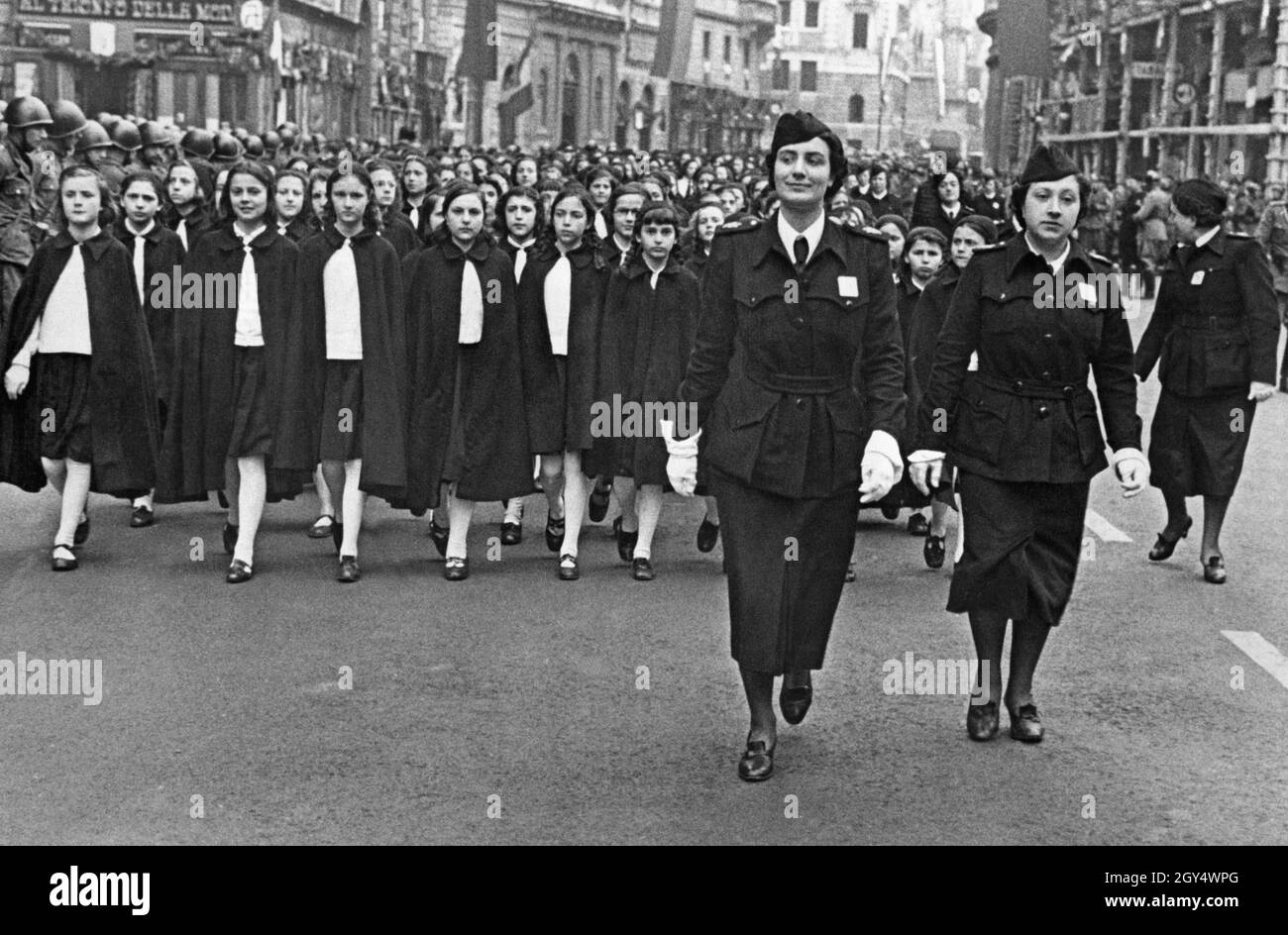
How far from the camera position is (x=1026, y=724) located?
622 cm

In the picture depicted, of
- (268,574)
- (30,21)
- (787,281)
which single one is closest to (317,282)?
(268,574)

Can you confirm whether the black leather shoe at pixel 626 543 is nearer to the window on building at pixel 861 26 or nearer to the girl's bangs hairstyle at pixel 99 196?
the girl's bangs hairstyle at pixel 99 196

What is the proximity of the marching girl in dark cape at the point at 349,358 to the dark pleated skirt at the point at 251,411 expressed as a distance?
76mm

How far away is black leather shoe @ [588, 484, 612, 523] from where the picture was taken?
10492 mm

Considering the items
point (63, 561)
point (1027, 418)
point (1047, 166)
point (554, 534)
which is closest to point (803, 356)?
point (1027, 418)

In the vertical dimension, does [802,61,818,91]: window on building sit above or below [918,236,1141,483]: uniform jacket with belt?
above

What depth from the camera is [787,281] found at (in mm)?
5699

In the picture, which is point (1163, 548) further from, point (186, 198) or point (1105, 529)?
point (186, 198)

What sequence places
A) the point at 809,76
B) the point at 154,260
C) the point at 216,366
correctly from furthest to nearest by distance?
the point at 809,76
the point at 154,260
the point at 216,366

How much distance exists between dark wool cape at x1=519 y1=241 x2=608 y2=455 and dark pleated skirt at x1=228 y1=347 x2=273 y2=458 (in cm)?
114

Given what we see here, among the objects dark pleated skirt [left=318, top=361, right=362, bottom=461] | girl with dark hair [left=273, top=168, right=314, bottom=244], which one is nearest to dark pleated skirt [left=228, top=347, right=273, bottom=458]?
dark pleated skirt [left=318, top=361, right=362, bottom=461]

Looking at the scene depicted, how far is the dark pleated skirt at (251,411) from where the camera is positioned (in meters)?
8.74

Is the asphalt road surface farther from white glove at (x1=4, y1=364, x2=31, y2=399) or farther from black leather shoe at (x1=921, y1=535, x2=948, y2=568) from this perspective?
white glove at (x1=4, y1=364, x2=31, y2=399)

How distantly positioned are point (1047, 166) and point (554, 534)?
13.7 feet
